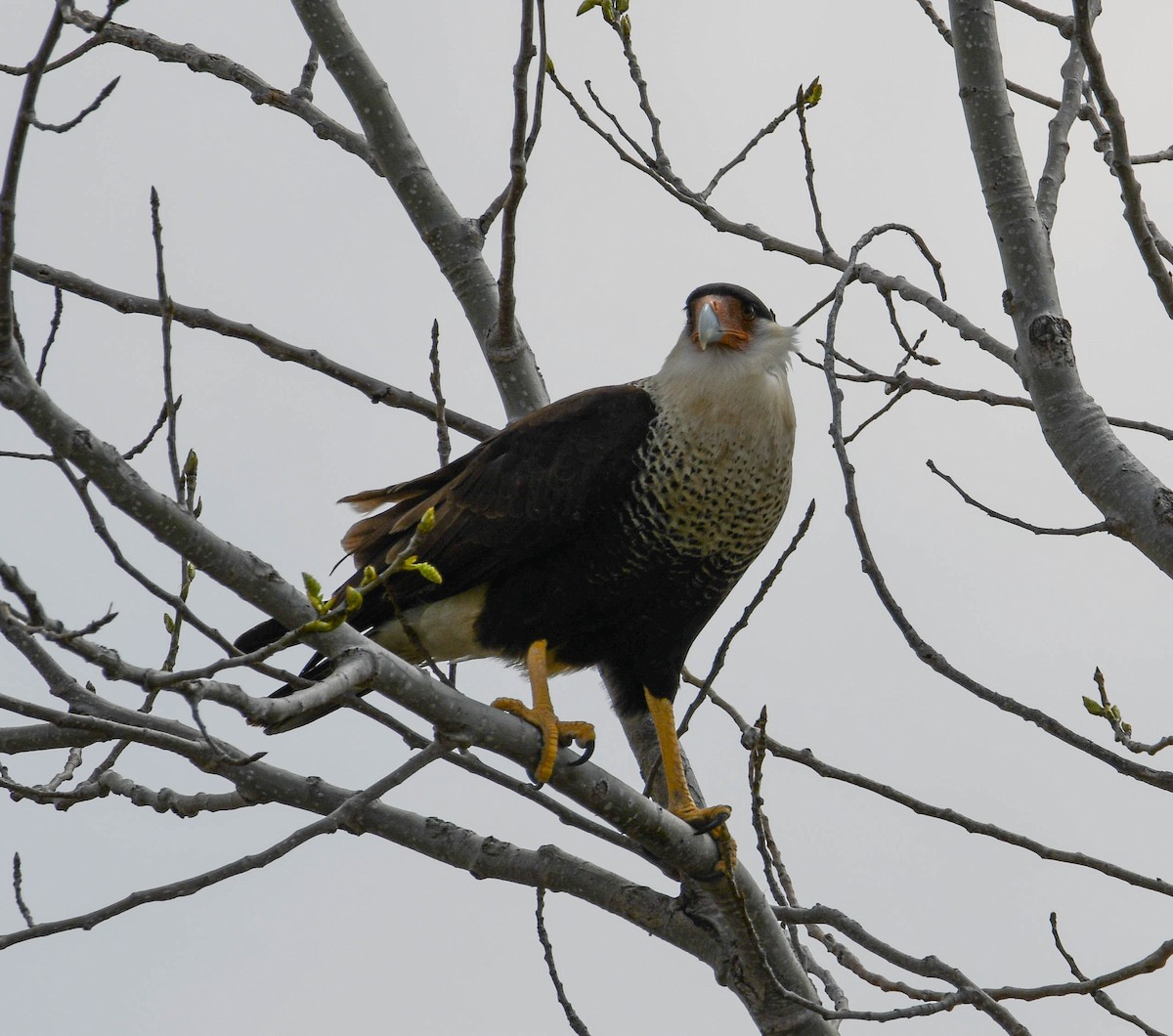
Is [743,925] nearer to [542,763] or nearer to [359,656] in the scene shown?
[542,763]

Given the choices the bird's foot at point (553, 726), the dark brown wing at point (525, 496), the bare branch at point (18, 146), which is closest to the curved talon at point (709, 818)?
the bird's foot at point (553, 726)

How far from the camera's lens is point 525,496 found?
394 centimetres

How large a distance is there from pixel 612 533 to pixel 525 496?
26 centimetres

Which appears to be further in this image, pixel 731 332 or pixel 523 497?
pixel 731 332

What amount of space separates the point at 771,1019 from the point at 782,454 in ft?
5.29

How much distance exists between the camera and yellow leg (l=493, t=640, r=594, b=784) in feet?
11.3

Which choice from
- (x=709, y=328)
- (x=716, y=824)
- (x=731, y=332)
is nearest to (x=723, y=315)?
(x=731, y=332)

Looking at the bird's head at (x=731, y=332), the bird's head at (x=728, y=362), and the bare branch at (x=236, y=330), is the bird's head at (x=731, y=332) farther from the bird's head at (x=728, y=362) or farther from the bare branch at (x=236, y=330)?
the bare branch at (x=236, y=330)

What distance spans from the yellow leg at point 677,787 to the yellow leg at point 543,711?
0.28 m

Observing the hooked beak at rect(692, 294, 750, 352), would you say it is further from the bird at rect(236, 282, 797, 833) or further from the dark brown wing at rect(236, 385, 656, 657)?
the dark brown wing at rect(236, 385, 656, 657)

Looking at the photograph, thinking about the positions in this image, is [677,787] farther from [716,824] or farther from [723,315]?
[723,315]

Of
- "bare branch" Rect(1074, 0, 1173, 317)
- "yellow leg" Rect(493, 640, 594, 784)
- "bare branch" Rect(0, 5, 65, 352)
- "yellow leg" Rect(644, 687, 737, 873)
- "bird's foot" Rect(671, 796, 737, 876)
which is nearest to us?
"bare branch" Rect(0, 5, 65, 352)

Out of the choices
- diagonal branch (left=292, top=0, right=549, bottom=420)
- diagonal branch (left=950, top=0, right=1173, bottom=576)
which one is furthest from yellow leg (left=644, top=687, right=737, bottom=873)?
diagonal branch (left=950, top=0, right=1173, bottom=576)

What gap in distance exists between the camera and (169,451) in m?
2.37
